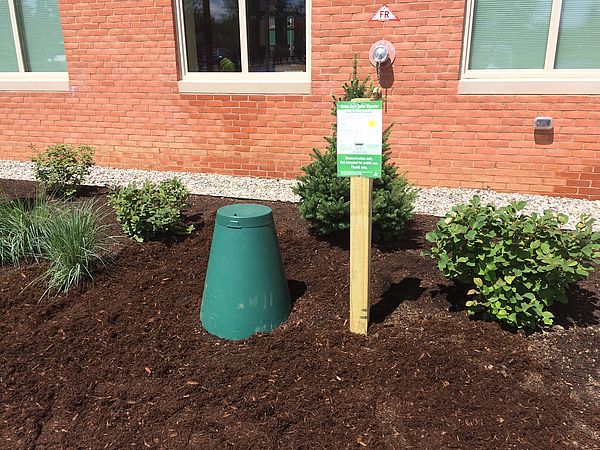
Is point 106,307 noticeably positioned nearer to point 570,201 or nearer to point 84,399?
point 84,399

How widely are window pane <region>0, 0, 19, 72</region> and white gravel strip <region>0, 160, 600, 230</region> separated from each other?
5.79 ft

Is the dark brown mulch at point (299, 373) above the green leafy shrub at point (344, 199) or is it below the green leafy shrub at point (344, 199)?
below

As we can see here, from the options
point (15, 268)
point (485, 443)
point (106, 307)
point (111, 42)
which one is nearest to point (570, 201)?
point (485, 443)

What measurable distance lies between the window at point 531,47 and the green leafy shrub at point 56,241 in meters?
4.76

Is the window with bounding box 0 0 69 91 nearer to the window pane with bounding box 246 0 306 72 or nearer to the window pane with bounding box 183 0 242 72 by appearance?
the window pane with bounding box 183 0 242 72

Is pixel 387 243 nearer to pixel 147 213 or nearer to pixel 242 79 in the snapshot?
pixel 147 213

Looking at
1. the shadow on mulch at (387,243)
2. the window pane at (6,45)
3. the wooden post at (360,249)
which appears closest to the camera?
the wooden post at (360,249)

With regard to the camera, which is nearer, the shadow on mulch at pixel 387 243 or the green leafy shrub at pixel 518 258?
the green leafy shrub at pixel 518 258

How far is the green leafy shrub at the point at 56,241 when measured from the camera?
3.96 meters

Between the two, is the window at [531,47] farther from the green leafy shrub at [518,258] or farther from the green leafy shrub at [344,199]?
the green leafy shrub at [518,258]

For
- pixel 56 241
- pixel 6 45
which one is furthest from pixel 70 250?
pixel 6 45

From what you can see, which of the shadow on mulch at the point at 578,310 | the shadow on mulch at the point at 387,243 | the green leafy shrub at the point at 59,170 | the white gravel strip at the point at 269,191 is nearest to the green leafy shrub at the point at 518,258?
the shadow on mulch at the point at 578,310

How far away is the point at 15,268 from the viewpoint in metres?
4.32

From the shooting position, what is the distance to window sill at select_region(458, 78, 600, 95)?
577 centimetres
